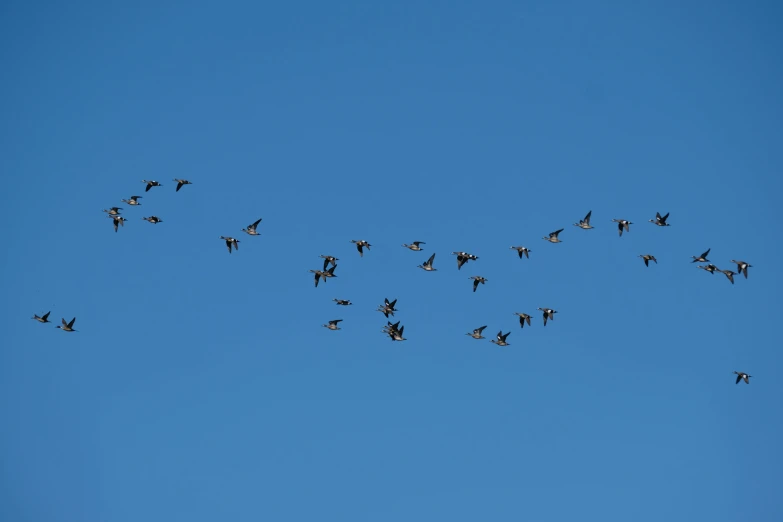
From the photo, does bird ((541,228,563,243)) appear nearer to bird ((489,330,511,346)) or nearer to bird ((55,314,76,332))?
bird ((489,330,511,346))

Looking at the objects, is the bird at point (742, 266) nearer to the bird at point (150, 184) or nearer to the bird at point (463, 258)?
the bird at point (463, 258)

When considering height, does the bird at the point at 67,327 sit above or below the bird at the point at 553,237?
below

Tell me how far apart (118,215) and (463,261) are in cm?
2986

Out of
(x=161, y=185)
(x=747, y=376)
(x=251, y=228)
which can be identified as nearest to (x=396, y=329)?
(x=251, y=228)

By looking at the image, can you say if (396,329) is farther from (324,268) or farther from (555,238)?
(555,238)

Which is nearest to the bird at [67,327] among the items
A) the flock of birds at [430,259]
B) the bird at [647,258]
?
the flock of birds at [430,259]

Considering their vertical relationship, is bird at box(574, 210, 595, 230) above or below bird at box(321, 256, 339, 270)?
above

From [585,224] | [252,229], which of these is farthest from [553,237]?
[252,229]

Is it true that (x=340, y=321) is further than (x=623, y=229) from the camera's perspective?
Yes

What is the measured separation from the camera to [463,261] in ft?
375

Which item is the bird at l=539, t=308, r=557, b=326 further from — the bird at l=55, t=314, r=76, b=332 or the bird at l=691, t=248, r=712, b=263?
the bird at l=55, t=314, r=76, b=332

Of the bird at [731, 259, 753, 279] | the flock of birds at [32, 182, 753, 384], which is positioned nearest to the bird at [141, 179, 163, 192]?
the flock of birds at [32, 182, 753, 384]

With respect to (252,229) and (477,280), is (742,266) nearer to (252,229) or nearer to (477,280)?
(477,280)

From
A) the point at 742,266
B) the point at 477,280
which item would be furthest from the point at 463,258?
the point at 742,266
